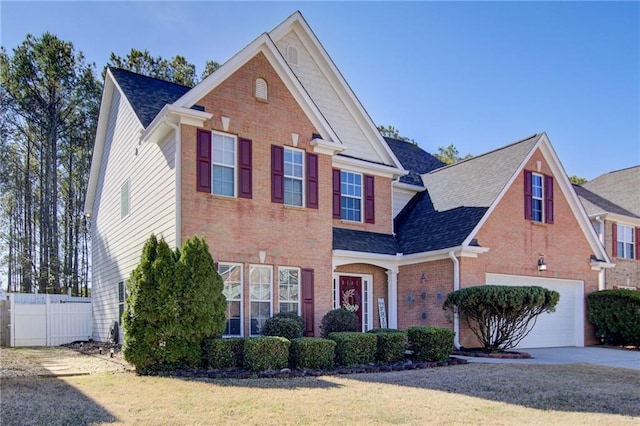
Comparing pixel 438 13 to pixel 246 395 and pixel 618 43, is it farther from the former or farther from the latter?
pixel 246 395

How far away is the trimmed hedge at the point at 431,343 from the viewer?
13.4m

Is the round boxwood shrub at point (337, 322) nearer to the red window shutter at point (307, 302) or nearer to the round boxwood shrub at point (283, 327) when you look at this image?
the red window shutter at point (307, 302)

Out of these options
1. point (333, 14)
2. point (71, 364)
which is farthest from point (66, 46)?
point (71, 364)

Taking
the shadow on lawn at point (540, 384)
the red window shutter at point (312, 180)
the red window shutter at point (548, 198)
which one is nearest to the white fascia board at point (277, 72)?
the red window shutter at point (312, 180)

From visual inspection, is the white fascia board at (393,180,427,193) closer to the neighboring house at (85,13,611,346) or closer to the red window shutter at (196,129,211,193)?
the neighboring house at (85,13,611,346)

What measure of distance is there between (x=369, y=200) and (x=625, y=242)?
46.4ft

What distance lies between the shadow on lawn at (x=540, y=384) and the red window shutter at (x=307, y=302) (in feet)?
11.8

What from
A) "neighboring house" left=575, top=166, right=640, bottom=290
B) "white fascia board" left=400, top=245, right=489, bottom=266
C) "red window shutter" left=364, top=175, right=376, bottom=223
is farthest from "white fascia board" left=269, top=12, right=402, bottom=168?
"neighboring house" left=575, top=166, right=640, bottom=290

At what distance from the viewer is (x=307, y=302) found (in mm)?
14844

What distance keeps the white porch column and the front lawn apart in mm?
6414

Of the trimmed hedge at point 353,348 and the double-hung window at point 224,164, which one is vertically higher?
the double-hung window at point 224,164

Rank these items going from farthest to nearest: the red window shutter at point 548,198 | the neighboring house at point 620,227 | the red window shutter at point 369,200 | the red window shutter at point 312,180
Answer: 1. the neighboring house at point 620,227
2. the red window shutter at point 548,198
3. the red window shutter at point 369,200
4. the red window shutter at point 312,180

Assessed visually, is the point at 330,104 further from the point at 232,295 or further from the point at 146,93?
the point at 232,295

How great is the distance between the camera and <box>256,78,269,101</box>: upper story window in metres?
14.8
